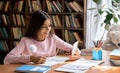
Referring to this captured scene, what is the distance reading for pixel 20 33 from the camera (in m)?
4.30

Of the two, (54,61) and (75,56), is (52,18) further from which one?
(54,61)

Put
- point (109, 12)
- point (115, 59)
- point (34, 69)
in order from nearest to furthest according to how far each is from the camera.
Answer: point (34, 69), point (115, 59), point (109, 12)

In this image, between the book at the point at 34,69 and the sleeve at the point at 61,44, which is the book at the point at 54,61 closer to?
the book at the point at 34,69

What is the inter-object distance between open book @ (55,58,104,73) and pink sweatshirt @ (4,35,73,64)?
352 millimetres

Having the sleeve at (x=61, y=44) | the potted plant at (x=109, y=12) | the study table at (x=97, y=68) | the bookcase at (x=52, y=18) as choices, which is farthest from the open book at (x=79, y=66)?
the bookcase at (x=52, y=18)

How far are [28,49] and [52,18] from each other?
5.86ft

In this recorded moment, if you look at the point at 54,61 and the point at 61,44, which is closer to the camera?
the point at 54,61

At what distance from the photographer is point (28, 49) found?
2229 millimetres

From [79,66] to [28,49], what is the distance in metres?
0.66

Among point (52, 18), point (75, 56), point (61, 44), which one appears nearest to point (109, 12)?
point (52, 18)

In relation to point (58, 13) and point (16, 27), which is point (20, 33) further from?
point (58, 13)

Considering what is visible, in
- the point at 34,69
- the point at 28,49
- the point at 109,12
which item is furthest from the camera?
the point at 109,12

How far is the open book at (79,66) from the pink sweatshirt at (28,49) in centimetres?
35

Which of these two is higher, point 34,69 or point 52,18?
point 52,18
